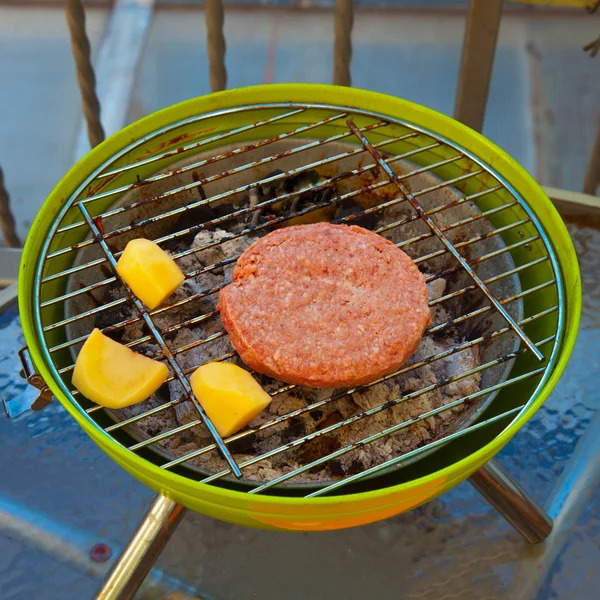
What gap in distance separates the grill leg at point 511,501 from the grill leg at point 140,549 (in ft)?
2.12

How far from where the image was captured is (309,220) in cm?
174

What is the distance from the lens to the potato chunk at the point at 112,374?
1.28 meters

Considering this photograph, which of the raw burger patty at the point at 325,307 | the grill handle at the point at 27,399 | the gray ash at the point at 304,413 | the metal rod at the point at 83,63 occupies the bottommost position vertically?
the gray ash at the point at 304,413

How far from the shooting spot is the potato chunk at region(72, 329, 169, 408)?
1.28 metres

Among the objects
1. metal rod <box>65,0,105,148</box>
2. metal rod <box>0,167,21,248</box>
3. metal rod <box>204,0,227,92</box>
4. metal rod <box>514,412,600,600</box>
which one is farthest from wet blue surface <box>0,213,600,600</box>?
metal rod <box>204,0,227,92</box>

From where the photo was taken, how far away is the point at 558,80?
358cm

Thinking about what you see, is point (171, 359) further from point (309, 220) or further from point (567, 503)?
point (567, 503)

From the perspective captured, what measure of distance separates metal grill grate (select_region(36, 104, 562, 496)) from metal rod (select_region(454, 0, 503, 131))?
0.54 meters

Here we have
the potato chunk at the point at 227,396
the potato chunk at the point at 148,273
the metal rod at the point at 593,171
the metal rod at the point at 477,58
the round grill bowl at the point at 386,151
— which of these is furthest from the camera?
the metal rod at the point at 593,171

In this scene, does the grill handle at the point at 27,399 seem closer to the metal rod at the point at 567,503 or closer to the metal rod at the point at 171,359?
the metal rod at the point at 171,359

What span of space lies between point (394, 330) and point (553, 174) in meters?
2.23

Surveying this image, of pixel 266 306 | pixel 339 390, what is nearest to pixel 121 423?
pixel 266 306

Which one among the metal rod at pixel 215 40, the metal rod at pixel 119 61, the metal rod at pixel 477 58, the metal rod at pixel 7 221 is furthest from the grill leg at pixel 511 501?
the metal rod at pixel 119 61

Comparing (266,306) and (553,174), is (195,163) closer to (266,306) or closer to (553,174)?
(266,306)
